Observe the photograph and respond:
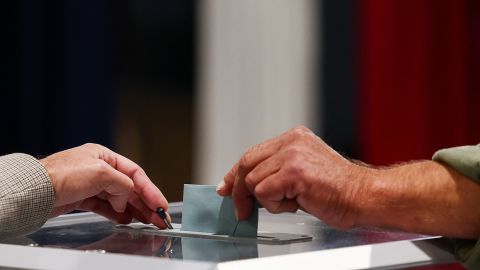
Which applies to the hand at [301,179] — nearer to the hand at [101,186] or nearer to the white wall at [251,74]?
the hand at [101,186]

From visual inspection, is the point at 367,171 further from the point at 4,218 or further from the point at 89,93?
the point at 89,93

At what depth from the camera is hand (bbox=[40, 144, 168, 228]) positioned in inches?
43.6

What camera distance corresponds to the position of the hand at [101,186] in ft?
3.64

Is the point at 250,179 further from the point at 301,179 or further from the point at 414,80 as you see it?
the point at 414,80

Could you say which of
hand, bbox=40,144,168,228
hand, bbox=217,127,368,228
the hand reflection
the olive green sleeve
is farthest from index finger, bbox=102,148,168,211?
Result: the olive green sleeve

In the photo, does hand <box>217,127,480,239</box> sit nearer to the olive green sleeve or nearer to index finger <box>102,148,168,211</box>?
the olive green sleeve

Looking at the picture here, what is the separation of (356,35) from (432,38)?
9.8 inches

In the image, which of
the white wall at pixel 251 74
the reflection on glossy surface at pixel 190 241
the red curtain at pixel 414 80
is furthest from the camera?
the white wall at pixel 251 74

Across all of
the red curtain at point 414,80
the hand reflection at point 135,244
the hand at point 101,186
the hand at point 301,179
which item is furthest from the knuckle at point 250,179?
the red curtain at point 414,80

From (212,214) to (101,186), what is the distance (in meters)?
0.17

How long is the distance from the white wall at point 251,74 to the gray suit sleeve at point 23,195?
1.95m

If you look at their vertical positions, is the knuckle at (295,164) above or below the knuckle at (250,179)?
above

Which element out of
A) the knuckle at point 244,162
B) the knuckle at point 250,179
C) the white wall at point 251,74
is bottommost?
the white wall at point 251,74

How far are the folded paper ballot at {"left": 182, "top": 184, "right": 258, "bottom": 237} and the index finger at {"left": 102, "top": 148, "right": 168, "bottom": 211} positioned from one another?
0.13m
